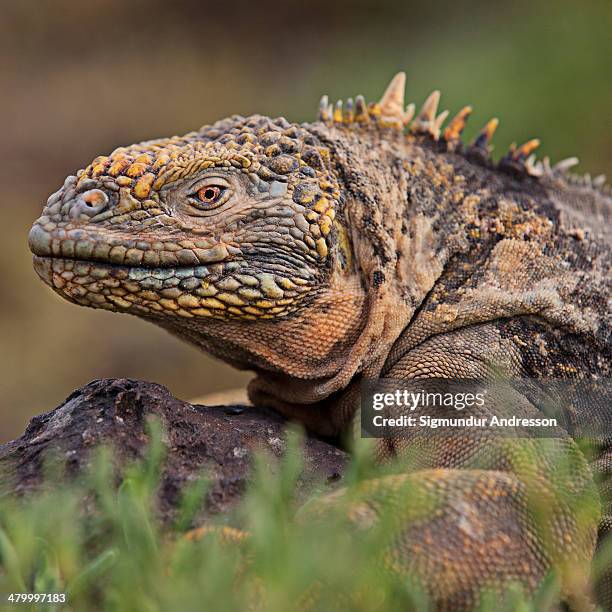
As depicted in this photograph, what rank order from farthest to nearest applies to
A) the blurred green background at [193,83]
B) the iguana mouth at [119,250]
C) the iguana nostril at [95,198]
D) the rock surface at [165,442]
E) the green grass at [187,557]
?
the blurred green background at [193,83] < the iguana nostril at [95,198] < the iguana mouth at [119,250] < the rock surface at [165,442] < the green grass at [187,557]

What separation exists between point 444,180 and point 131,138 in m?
14.1

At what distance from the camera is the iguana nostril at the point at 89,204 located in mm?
4316

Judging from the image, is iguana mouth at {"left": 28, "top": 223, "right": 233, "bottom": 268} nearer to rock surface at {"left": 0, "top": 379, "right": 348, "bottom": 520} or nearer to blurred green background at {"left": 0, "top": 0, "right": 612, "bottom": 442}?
rock surface at {"left": 0, "top": 379, "right": 348, "bottom": 520}

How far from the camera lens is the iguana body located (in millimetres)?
4227

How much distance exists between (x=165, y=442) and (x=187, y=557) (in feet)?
3.18

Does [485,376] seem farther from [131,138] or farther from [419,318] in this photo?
[131,138]

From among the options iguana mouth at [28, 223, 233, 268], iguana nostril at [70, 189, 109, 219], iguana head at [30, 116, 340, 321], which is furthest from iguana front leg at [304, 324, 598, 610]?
Answer: iguana nostril at [70, 189, 109, 219]

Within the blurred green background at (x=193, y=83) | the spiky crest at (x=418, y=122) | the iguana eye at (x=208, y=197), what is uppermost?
the spiky crest at (x=418, y=122)

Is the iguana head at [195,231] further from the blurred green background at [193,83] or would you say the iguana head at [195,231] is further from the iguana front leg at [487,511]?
the blurred green background at [193,83]

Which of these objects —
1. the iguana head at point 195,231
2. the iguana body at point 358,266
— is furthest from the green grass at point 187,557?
the iguana head at point 195,231

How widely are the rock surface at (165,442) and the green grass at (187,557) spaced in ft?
0.55

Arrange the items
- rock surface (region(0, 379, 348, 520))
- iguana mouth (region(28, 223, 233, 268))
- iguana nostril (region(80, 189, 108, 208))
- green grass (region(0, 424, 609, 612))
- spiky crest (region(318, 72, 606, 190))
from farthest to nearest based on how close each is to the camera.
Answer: spiky crest (region(318, 72, 606, 190))
iguana nostril (region(80, 189, 108, 208))
iguana mouth (region(28, 223, 233, 268))
rock surface (region(0, 379, 348, 520))
green grass (region(0, 424, 609, 612))

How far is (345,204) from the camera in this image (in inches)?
185

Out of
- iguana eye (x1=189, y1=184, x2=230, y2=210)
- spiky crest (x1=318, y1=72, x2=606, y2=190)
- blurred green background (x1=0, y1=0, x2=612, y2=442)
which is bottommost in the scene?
blurred green background (x1=0, y1=0, x2=612, y2=442)
